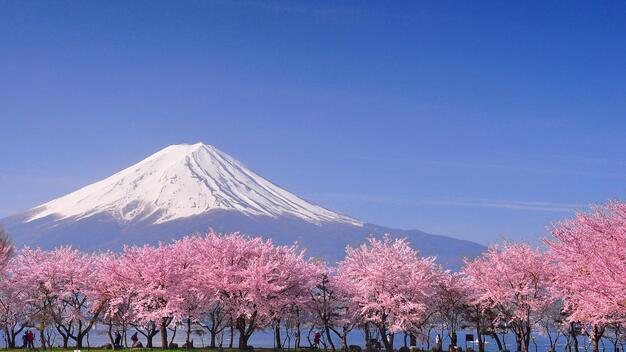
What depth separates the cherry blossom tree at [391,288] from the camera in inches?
1933

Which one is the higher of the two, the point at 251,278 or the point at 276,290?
the point at 251,278

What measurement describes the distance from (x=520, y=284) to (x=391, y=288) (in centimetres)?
923

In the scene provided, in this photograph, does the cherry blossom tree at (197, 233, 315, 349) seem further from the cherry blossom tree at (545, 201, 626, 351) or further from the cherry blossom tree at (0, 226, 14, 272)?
the cherry blossom tree at (545, 201, 626, 351)

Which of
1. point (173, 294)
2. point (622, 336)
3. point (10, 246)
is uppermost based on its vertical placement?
point (10, 246)

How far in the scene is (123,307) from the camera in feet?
182

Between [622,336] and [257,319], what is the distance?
27181mm

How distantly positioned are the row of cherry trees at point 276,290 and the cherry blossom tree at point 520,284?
0.27 feet

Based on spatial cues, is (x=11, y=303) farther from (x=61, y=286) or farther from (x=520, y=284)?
(x=520, y=284)

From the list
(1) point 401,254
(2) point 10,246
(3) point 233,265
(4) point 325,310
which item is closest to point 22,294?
(2) point 10,246

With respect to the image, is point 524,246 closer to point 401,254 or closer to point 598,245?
point 401,254

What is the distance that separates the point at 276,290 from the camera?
4794 cm

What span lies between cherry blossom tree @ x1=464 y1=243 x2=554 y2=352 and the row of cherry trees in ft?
0.27

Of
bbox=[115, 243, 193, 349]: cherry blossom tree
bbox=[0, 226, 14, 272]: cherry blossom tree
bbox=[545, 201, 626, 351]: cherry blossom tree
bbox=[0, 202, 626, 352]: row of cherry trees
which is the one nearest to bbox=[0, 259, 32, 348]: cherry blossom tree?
bbox=[0, 202, 626, 352]: row of cherry trees

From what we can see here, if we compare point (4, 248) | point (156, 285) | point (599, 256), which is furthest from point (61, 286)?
point (599, 256)
